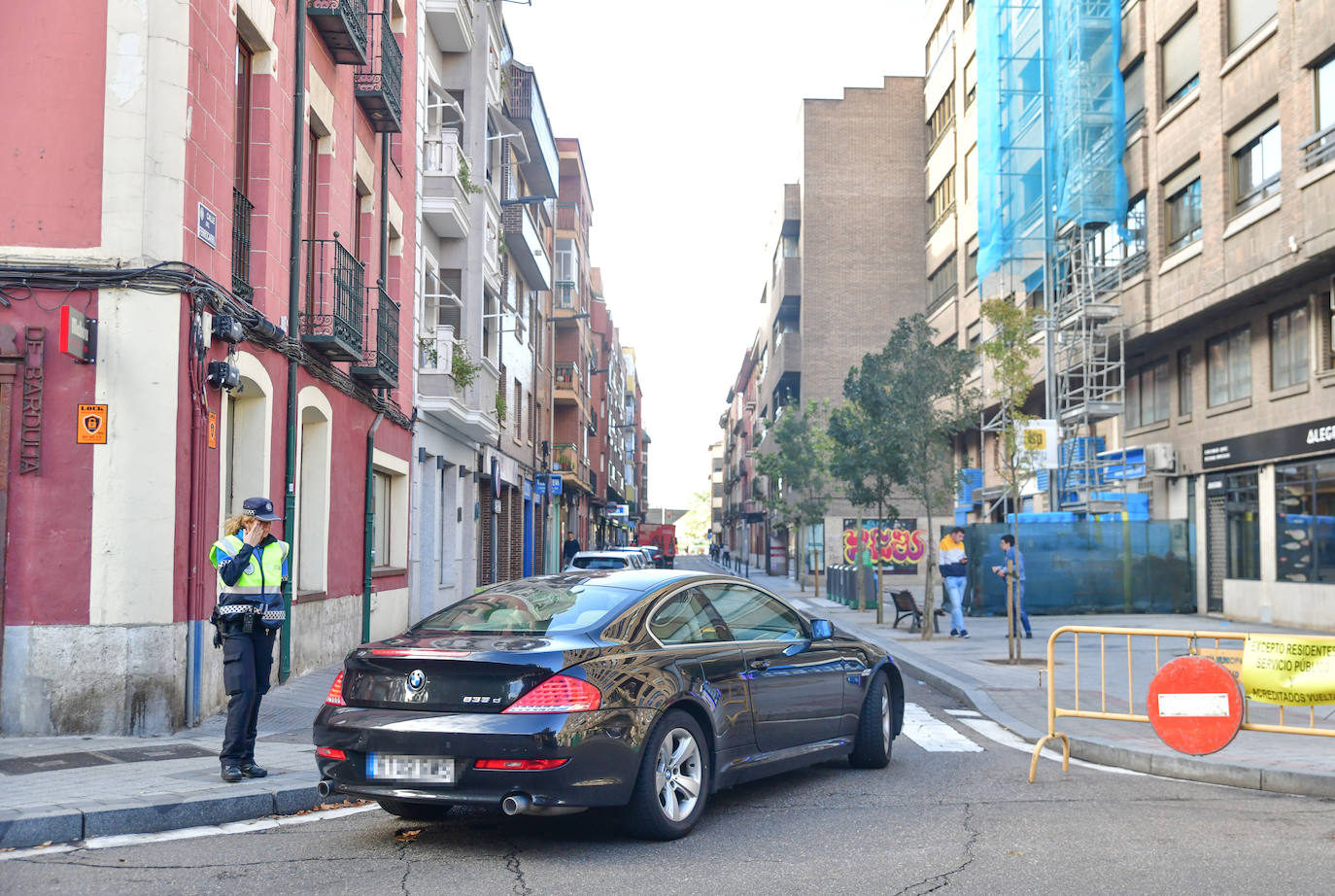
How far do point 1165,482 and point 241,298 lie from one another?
879 inches

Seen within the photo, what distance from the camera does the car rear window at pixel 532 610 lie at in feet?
21.0

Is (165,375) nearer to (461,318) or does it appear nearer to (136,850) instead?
(136,850)

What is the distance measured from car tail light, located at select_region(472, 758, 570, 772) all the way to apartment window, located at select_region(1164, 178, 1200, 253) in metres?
23.3

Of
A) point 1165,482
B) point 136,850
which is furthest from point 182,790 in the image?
point 1165,482

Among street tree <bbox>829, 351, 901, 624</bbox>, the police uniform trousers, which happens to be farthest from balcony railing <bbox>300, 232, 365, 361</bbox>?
street tree <bbox>829, 351, 901, 624</bbox>

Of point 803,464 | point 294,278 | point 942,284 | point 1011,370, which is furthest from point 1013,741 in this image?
point 942,284

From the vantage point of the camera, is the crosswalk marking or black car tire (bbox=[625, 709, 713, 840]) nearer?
black car tire (bbox=[625, 709, 713, 840])

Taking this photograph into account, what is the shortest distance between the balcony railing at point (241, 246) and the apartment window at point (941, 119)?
1483 inches

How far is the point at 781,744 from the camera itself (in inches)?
290

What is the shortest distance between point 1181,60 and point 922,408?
453 inches

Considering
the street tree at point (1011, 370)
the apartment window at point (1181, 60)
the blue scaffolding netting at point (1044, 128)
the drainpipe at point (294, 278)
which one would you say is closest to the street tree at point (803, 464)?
the blue scaffolding netting at point (1044, 128)

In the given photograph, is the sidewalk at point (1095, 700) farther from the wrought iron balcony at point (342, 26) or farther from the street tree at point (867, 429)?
the wrought iron balcony at point (342, 26)

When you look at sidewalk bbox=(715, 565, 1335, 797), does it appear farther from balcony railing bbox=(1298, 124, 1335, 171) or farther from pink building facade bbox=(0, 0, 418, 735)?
balcony railing bbox=(1298, 124, 1335, 171)

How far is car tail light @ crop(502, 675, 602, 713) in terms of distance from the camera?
5777 millimetres
